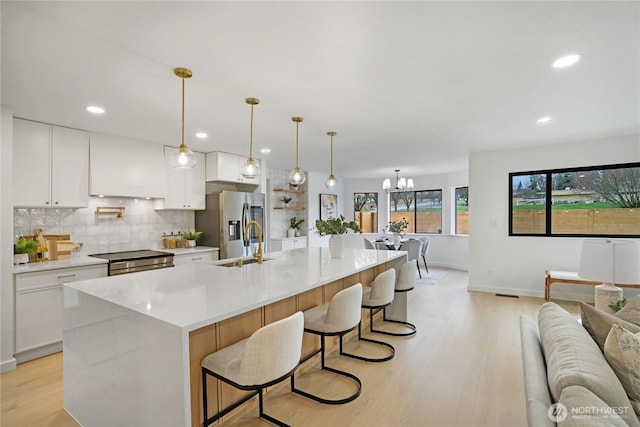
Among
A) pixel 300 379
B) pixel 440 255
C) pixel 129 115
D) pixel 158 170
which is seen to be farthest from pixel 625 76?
pixel 440 255

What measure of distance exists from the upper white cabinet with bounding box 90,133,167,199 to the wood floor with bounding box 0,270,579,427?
194 cm

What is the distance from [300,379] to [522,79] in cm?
301

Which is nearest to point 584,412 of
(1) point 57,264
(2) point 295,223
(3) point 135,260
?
(3) point 135,260

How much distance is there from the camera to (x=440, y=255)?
8133mm

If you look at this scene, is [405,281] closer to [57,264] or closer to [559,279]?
[559,279]

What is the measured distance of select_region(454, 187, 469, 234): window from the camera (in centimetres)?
787

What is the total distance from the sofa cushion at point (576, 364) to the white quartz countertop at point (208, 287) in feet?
4.33

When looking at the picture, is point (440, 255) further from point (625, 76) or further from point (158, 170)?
point (158, 170)

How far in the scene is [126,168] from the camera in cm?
407

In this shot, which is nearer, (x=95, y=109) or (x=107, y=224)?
(x=95, y=109)

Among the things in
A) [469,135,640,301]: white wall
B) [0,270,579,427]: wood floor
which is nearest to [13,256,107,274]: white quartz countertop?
[0,270,579,427]: wood floor

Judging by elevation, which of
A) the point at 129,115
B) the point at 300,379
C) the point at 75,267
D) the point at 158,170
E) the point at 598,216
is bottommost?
the point at 300,379

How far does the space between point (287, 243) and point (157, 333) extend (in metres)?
5.38

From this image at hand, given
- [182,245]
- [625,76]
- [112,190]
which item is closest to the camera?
[625,76]
